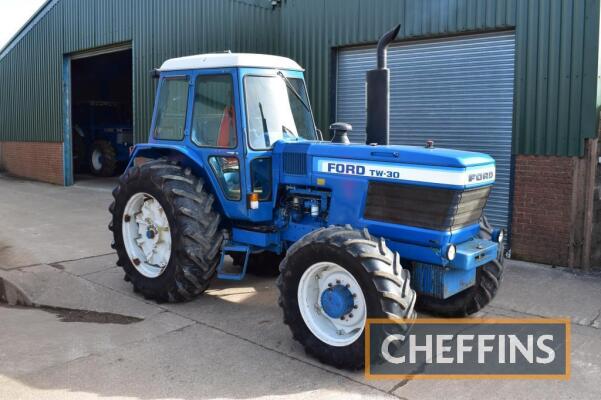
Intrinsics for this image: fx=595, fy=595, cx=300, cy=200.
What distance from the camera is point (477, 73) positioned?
862 centimetres

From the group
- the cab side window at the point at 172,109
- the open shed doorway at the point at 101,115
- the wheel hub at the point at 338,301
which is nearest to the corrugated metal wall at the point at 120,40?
the open shed doorway at the point at 101,115

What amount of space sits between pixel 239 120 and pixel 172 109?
1.06m

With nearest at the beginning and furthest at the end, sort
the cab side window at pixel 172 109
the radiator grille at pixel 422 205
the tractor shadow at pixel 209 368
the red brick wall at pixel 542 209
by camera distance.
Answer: the tractor shadow at pixel 209 368
the radiator grille at pixel 422 205
the cab side window at pixel 172 109
the red brick wall at pixel 542 209

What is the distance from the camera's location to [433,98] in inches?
360

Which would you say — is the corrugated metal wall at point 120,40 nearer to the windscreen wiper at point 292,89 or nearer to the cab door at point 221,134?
the windscreen wiper at point 292,89

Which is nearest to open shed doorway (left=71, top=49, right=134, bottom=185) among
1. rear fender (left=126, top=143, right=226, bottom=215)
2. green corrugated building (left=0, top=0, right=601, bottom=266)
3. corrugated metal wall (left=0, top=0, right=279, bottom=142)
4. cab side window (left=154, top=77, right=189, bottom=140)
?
corrugated metal wall (left=0, top=0, right=279, bottom=142)

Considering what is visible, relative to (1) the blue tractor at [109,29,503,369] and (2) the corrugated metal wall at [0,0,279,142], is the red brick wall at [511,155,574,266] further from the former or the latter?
(2) the corrugated metal wall at [0,0,279,142]

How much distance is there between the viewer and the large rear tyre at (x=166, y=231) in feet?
18.7

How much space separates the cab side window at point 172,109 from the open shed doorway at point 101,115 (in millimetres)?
12911

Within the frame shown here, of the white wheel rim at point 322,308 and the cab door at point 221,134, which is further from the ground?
the cab door at point 221,134

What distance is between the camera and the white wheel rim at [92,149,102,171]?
19.8 meters

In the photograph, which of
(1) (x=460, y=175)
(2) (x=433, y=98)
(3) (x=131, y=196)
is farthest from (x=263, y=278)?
(2) (x=433, y=98)

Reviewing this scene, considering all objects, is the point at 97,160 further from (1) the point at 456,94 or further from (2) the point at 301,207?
(2) the point at 301,207

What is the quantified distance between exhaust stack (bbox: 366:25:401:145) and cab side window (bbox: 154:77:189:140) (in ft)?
6.39
